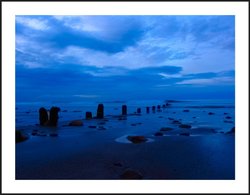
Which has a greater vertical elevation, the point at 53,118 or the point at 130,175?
the point at 53,118

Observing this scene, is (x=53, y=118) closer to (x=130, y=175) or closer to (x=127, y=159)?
(x=127, y=159)

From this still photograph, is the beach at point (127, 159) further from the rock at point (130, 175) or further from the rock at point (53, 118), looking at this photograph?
the rock at point (53, 118)

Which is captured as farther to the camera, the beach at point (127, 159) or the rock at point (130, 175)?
the beach at point (127, 159)

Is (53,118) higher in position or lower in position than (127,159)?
higher

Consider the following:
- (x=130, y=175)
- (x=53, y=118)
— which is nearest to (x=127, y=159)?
(x=130, y=175)

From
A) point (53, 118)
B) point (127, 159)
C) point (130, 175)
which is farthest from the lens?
point (53, 118)

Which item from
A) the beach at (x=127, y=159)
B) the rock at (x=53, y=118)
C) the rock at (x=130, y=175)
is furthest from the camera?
the rock at (x=53, y=118)

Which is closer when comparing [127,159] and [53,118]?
[127,159]

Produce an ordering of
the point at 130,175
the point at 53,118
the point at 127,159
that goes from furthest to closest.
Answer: the point at 53,118 → the point at 127,159 → the point at 130,175

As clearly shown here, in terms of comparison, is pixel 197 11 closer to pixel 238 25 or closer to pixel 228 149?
pixel 238 25

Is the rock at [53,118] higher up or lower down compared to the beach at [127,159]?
higher up

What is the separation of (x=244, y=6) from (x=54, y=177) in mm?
6187

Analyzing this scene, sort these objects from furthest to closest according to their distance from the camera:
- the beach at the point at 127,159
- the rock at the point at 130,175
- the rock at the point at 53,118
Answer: the rock at the point at 53,118 < the beach at the point at 127,159 < the rock at the point at 130,175

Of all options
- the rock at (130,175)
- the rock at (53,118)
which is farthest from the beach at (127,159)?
the rock at (53,118)
